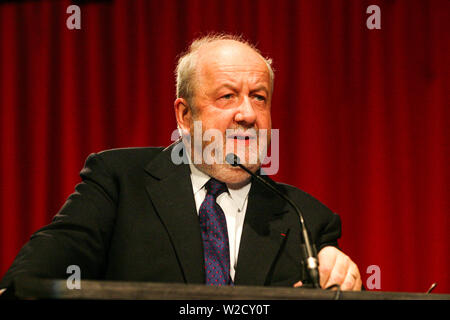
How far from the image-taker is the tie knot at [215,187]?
60.9 inches

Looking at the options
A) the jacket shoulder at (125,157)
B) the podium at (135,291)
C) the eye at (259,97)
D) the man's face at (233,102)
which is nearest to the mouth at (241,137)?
the man's face at (233,102)

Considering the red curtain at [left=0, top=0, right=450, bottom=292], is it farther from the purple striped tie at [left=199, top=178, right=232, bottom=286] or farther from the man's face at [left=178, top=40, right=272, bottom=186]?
the purple striped tie at [left=199, top=178, right=232, bottom=286]

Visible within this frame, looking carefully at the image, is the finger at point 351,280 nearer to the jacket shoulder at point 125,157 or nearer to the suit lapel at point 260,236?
the suit lapel at point 260,236

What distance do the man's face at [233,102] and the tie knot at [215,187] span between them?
0.03 meters

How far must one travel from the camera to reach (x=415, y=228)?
2441 millimetres

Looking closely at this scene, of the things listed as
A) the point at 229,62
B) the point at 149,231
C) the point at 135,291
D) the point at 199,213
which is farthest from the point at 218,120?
the point at 135,291

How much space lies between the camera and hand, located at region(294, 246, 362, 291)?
1.21m

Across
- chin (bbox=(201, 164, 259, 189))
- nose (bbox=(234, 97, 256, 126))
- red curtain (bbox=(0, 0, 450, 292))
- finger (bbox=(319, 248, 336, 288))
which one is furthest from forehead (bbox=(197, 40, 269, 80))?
red curtain (bbox=(0, 0, 450, 292))

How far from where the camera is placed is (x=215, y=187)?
5.13ft

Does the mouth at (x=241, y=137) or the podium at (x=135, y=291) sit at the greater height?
the mouth at (x=241, y=137)

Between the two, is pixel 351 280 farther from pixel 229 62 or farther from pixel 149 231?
pixel 229 62

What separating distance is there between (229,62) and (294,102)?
1.01 meters

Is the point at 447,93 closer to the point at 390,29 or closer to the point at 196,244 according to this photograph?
the point at 390,29

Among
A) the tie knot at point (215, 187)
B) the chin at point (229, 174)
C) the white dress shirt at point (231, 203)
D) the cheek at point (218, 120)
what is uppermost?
the cheek at point (218, 120)
